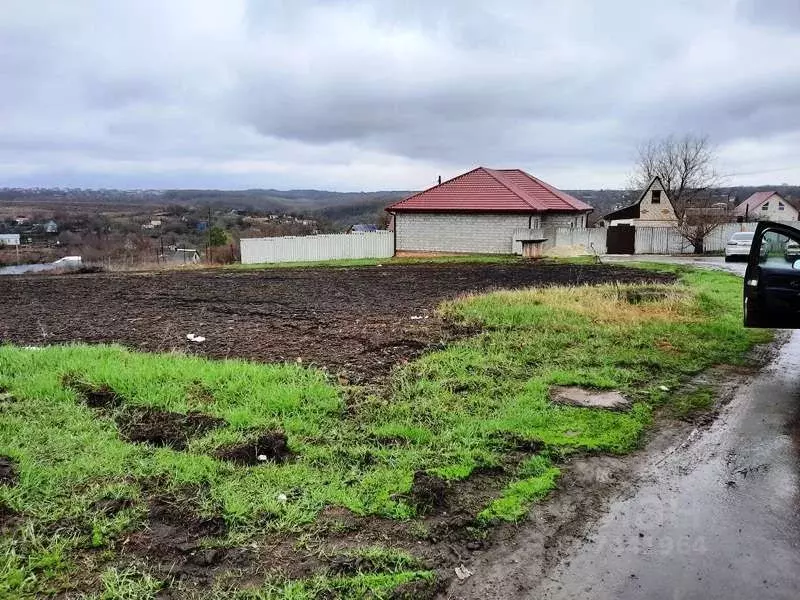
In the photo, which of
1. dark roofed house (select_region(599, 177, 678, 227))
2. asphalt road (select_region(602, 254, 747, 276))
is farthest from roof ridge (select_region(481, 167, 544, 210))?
dark roofed house (select_region(599, 177, 678, 227))

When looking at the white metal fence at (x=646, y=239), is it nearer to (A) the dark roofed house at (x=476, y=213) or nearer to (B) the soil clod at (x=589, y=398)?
(A) the dark roofed house at (x=476, y=213)

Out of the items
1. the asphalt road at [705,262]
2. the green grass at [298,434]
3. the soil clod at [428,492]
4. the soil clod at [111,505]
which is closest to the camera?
the green grass at [298,434]

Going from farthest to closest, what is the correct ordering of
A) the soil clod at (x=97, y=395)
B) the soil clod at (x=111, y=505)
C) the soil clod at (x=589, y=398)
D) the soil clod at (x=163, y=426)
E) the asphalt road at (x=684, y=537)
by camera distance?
the soil clod at (x=589, y=398), the soil clod at (x=97, y=395), the soil clod at (x=163, y=426), the soil clod at (x=111, y=505), the asphalt road at (x=684, y=537)

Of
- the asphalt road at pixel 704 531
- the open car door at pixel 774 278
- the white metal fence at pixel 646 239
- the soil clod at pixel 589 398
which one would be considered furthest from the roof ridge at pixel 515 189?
the asphalt road at pixel 704 531

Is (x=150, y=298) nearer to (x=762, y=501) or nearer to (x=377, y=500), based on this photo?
(x=377, y=500)

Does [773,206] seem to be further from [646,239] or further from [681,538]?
[681,538]

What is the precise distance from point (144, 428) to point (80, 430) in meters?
0.47

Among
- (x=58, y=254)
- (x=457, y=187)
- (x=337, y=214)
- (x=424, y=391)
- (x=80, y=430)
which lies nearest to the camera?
(x=80, y=430)

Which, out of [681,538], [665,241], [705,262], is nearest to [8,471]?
[681,538]

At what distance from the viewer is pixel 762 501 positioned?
378cm

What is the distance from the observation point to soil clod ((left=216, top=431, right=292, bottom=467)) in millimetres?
4197

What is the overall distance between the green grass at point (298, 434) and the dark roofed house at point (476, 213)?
2157 centimetres

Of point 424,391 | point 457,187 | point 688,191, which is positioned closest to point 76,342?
point 424,391

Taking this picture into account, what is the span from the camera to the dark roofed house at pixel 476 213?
2956 centimetres
